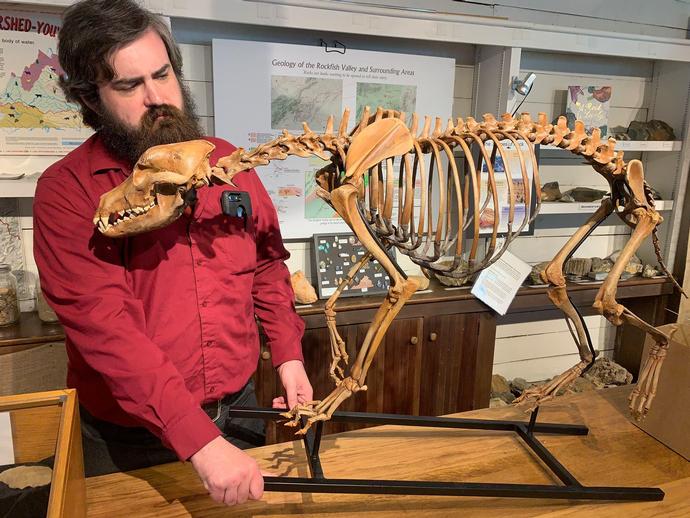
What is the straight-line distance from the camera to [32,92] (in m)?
2.18

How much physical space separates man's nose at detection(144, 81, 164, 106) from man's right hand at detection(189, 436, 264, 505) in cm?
84

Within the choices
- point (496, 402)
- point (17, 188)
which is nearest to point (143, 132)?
point (17, 188)

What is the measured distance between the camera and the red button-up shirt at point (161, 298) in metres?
1.23

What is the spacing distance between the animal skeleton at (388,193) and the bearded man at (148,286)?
0.19 meters

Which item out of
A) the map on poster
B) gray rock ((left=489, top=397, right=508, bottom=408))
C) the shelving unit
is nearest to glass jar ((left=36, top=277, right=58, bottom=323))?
the shelving unit

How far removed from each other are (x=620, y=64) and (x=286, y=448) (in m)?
3.03

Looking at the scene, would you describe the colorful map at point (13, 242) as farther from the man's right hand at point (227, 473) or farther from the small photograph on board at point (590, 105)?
the small photograph on board at point (590, 105)

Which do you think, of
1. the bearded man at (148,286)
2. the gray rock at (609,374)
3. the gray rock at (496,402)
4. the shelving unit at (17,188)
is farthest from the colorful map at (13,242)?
the gray rock at (609,374)

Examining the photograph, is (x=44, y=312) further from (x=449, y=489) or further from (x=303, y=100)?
(x=449, y=489)

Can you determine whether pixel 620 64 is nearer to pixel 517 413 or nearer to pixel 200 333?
pixel 517 413

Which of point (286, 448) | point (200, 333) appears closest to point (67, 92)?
point (200, 333)

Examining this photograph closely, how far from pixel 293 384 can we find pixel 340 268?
115 centimetres

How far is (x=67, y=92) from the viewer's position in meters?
1.44

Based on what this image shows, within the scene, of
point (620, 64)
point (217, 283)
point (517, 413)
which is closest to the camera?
point (217, 283)
